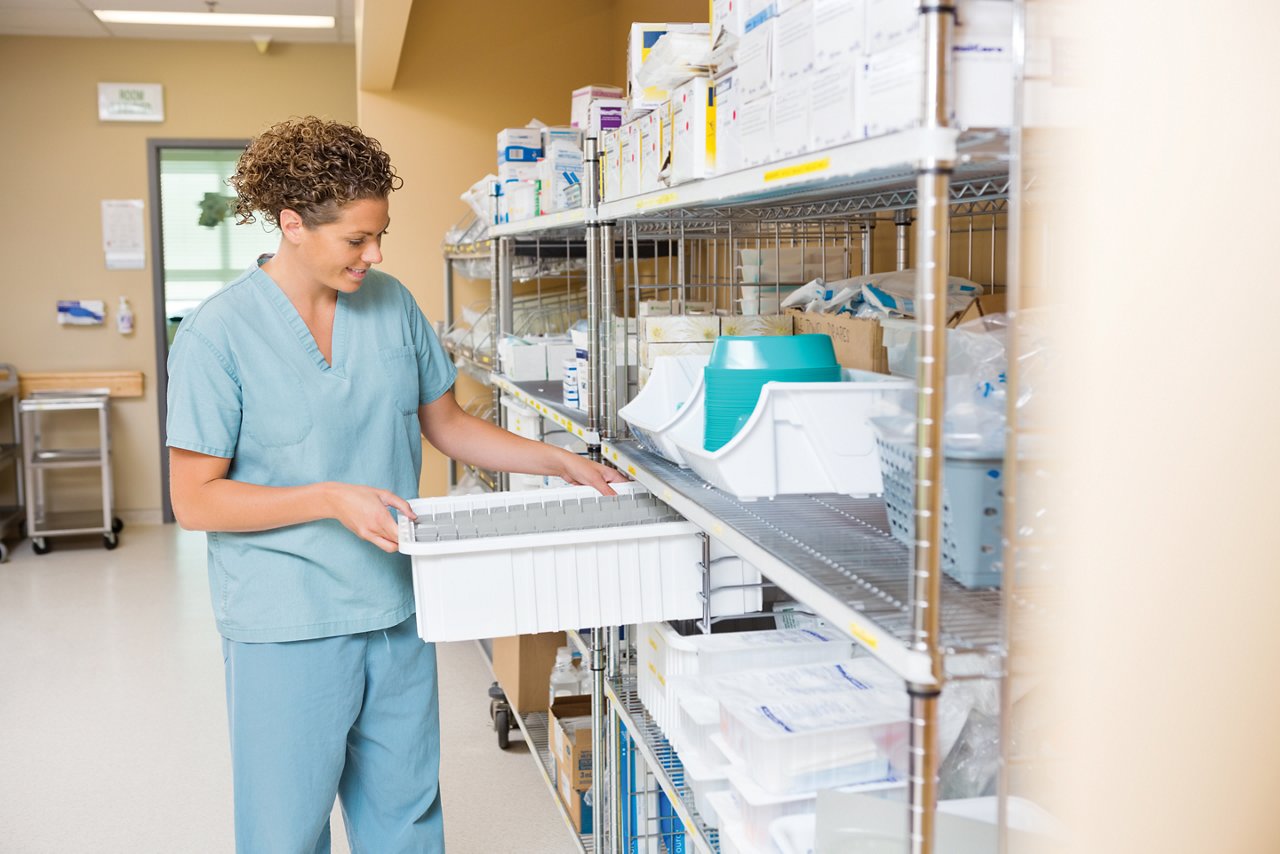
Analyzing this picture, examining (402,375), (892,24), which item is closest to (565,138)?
(402,375)

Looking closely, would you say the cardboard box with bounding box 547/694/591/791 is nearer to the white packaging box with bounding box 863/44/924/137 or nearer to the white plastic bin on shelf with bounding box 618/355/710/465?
the white plastic bin on shelf with bounding box 618/355/710/465

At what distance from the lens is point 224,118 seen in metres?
7.24

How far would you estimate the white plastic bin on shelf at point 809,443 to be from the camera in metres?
1.53

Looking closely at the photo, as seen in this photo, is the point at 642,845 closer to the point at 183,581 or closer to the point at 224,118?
the point at 183,581

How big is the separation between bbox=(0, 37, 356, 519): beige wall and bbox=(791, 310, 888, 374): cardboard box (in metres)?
5.87

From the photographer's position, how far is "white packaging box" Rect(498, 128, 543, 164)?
3674 mm

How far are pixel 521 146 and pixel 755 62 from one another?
2288 mm

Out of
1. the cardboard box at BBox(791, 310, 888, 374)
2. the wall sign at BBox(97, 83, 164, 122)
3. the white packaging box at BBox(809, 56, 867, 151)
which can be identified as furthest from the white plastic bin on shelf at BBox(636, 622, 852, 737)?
the wall sign at BBox(97, 83, 164, 122)

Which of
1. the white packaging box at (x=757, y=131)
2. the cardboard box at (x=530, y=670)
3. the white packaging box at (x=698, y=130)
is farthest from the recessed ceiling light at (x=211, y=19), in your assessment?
the white packaging box at (x=757, y=131)

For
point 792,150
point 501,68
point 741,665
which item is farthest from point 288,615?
point 501,68

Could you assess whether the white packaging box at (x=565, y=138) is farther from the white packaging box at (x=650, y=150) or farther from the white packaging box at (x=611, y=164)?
the white packaging box at (x=650, y=150)

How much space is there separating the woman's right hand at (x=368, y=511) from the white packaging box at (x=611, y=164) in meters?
0.75

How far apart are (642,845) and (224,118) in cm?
603

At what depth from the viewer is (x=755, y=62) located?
1.48 metres
